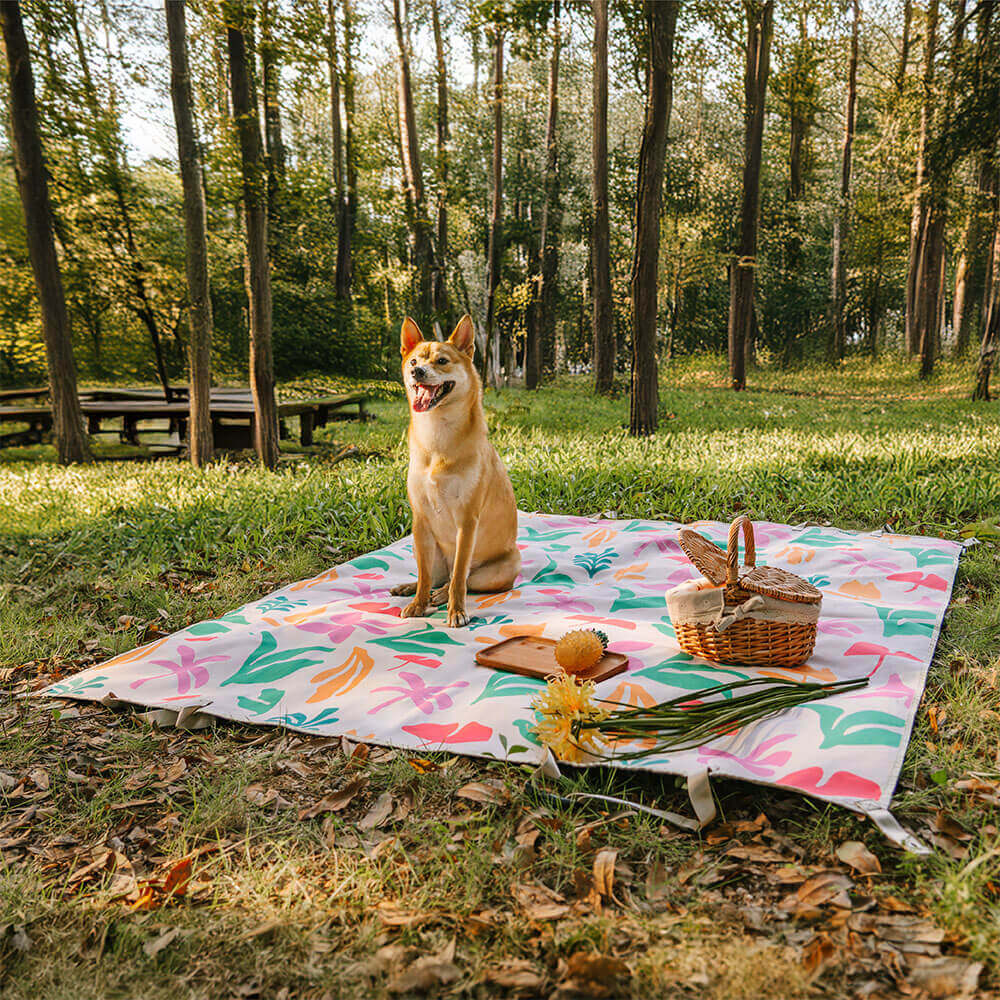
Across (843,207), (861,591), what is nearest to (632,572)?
(861,591)

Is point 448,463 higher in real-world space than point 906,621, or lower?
higher

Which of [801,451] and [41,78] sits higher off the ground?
[41,78]

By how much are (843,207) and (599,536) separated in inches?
765

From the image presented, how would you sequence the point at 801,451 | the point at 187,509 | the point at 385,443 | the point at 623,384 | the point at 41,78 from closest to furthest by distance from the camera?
the point at 187,509 < the point at 801,451 < the point at 41,78 < the point at 385,443 < the point at 623,384

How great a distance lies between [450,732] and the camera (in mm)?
2846

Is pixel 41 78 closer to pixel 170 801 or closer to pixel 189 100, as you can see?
pixel 189 100

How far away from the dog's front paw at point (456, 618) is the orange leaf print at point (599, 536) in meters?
1.66

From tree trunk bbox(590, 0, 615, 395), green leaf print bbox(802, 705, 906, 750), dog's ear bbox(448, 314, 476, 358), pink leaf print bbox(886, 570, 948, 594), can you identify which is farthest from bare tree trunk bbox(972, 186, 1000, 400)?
green leaf print bbox(802, 705, 906, 750)

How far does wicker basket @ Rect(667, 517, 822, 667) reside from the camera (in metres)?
3.10

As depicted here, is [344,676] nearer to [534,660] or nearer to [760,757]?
[534,660]

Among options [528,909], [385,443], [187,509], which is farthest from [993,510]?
[385,443]

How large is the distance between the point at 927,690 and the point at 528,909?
6.62ft

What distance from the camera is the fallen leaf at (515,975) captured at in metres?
1.68

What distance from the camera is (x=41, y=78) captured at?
33.1 ft
